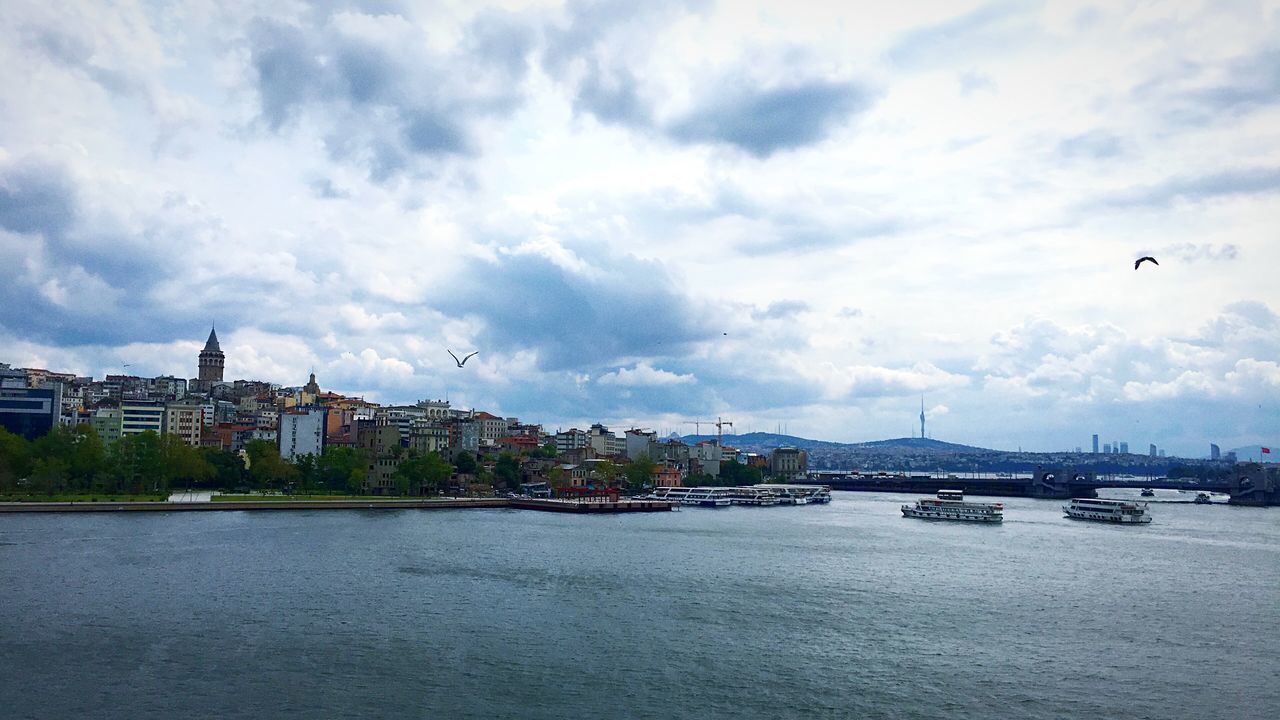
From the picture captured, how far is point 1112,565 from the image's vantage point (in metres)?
42.9

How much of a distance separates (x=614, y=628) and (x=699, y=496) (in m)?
69.3

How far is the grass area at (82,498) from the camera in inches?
2370

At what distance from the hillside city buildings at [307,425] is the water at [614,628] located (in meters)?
43.7

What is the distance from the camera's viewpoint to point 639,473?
107m

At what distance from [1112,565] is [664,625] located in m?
25.3

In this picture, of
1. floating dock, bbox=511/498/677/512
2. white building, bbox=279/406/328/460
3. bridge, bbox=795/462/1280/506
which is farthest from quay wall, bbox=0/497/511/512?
bridge, bbox=795/462/1280/506

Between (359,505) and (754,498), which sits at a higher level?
(359,505)

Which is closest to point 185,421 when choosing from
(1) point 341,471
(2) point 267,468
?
(2) point 267,468

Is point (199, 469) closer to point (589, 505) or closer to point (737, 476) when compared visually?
point (589, 505)

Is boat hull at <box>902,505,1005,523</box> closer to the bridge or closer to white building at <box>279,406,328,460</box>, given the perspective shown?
the bridge

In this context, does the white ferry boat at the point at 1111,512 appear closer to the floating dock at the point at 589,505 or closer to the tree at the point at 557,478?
the floating dock at the point at 589,505

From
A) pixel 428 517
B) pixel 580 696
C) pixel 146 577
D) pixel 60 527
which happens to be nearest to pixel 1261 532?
pixel 428 517

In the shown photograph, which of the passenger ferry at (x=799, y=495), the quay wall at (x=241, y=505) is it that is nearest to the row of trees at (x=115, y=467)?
the quay wall at (x=241, y=505)

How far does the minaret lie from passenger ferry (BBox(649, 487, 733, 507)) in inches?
3624
